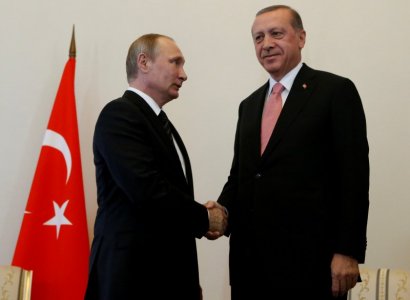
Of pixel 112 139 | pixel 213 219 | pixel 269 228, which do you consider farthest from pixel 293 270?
pixel 112 139

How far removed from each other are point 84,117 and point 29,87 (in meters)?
0.39

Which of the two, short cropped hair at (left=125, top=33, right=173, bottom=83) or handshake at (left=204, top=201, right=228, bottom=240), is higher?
short cropped hair at (left=125, top=33, right=173, bottom=83)

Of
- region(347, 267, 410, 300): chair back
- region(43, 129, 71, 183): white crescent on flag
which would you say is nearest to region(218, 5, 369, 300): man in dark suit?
region(347, 267, 410, 300): chair back

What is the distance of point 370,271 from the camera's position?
2990mm

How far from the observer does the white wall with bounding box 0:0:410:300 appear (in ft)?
11.2

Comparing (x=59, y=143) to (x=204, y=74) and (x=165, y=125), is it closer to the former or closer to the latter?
(x=204, y=74)

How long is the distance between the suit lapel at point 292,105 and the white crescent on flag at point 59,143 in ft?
4.43

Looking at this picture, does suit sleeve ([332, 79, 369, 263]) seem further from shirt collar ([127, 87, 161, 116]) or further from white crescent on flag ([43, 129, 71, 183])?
white crescent on flag ([43, 129, 71, 183])

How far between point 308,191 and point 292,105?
1.17ft

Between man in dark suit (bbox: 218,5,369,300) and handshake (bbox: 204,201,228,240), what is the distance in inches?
2.6

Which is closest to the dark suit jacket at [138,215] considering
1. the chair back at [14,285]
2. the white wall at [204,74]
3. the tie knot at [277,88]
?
the tie knot at [277,88]

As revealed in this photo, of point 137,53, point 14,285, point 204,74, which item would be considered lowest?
point 14,285

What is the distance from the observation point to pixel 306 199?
2.29 metres

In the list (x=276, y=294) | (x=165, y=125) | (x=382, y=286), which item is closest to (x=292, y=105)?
(x=165, y=125)
